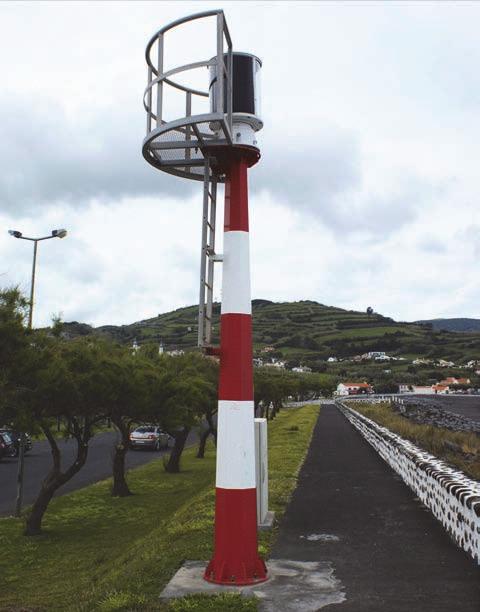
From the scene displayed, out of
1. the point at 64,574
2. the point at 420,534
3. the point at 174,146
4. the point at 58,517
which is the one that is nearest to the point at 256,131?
the point at 174,146

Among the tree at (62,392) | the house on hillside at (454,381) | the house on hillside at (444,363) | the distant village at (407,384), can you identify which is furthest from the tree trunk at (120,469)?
the house on hillside at (444,363)

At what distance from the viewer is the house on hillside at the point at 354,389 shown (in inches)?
4988

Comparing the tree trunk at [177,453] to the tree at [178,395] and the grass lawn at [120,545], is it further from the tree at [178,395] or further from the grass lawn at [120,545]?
the tree at [178,395]

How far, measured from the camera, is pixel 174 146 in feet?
23.3

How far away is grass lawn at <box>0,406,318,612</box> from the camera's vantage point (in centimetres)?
749

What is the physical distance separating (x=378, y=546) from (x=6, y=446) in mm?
26693

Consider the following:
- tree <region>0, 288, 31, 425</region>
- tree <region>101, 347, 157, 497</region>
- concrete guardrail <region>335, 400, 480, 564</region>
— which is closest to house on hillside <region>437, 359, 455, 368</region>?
tree <region>101, 347, 157, 497</region>

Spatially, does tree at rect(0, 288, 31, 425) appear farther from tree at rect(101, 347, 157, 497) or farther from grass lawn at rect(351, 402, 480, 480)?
grass lawn at rect(351, 402, 480, 480)

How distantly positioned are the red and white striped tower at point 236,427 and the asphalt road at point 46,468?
1346 centimetres

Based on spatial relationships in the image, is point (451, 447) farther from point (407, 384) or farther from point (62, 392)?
point (407, 384)

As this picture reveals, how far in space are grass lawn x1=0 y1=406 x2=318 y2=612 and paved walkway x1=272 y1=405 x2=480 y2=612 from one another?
0.65 metres

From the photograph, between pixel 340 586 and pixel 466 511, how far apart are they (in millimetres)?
2188

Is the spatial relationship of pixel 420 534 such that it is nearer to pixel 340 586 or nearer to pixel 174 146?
pixel 340 586

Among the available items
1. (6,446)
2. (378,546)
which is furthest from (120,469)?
(6,446)
